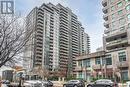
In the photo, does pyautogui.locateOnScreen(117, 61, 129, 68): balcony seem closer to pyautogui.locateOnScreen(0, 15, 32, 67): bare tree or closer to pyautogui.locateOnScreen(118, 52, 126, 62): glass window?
pyautogui.locateOnScreen(118, 52, 126, 62): glass window

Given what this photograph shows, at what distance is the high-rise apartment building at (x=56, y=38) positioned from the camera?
12725 cm

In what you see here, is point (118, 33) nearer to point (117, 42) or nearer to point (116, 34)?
point (116, 34)

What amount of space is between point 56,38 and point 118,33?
80.9 meters

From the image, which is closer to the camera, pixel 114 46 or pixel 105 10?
pixel 114 46

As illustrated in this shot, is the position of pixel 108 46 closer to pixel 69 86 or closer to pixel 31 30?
pixel 69 86

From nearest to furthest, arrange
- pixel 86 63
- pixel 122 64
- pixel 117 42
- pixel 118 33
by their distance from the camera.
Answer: pixel 122 64, pixel 117 42, pixel 118 33, pixel 86 63

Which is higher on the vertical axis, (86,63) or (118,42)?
(118,42)

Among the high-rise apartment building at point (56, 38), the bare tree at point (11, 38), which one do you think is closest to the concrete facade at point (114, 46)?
the bare tree at point (11, 38)

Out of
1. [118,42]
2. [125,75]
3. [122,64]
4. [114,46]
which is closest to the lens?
[122,64]

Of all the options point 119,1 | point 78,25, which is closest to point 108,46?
point 119,1

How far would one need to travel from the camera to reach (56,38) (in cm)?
14162

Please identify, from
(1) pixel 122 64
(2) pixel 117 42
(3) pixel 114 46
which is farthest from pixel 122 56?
(3) pixel 114 46

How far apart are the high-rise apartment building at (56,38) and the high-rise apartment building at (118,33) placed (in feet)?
163

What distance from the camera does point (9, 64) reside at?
2548cm
